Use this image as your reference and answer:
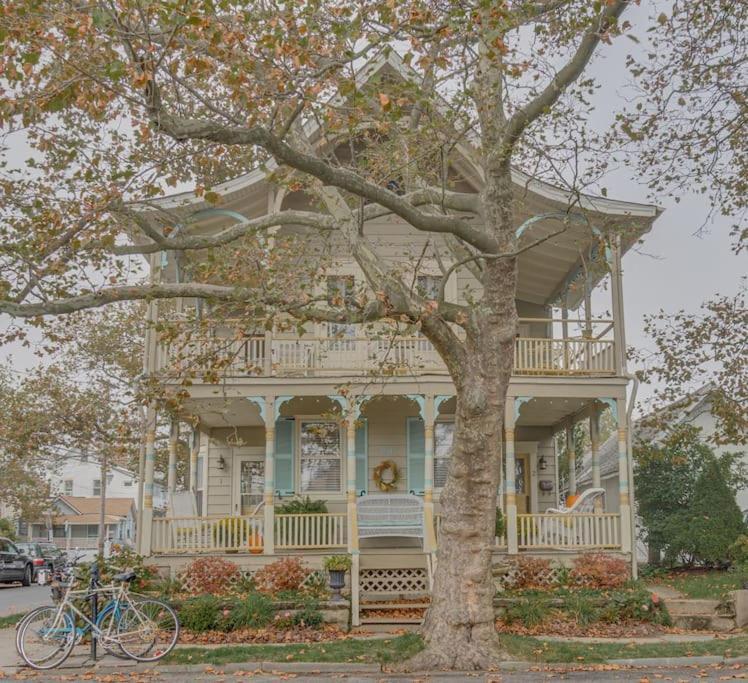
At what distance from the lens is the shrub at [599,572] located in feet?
48.7

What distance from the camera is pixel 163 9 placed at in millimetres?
7781

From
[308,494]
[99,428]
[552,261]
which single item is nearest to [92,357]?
[99,428]

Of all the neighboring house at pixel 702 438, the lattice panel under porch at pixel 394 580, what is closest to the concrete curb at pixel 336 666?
the lattice panel under porch at pixel 394 580

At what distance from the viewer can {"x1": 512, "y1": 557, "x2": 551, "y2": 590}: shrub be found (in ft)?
49.9

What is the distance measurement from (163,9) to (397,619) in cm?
979

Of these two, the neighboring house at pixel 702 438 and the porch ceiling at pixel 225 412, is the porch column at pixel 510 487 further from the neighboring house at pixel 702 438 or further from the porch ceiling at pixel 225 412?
the neighboring house at pixel 702 438

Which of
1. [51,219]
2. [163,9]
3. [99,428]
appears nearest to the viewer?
[163,9]

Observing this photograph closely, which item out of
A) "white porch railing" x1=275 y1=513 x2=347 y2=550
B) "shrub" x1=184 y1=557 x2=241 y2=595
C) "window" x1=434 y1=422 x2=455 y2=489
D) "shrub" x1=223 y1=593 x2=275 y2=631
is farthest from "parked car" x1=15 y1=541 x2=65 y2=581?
"shrub" x1=223 y1=593 x2=275 y2=631

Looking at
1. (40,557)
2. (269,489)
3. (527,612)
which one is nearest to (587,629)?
(527,612)

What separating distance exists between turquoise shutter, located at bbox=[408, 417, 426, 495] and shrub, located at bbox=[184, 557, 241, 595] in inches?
183

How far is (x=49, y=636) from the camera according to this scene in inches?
422

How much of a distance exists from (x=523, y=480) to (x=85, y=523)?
49619 millimetres

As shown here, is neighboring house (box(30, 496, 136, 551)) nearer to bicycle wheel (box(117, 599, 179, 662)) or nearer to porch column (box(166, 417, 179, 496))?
porch column (box(166, 417, 179, 496))

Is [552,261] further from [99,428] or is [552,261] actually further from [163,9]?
[99,428]
